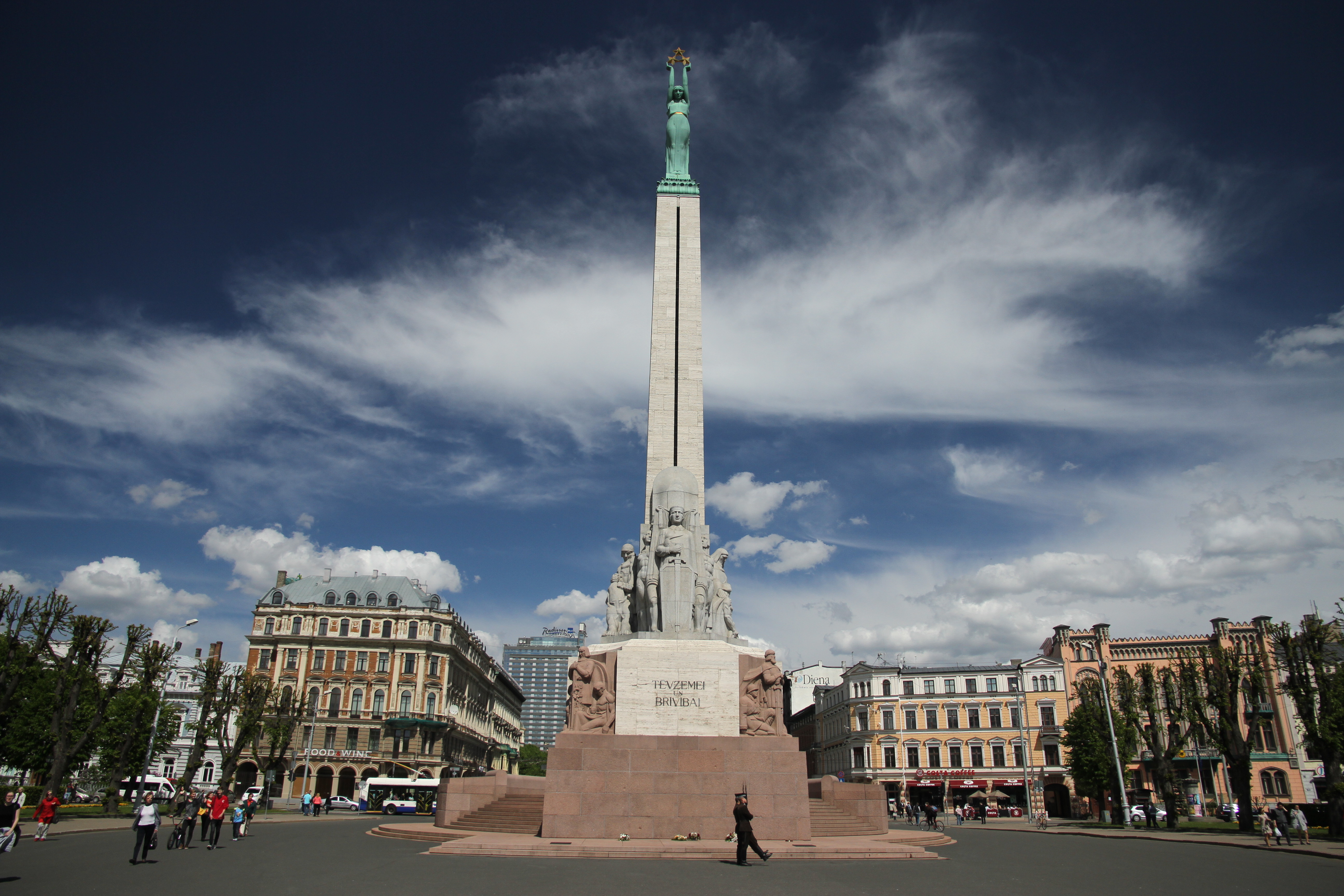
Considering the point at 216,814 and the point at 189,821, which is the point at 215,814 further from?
the point at 189,821

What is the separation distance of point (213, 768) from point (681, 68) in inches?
2768

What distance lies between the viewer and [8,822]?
13188 millimetres

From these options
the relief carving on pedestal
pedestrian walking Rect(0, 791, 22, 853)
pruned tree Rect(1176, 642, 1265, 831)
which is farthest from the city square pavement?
pruned tree Rect(1176, 642, 1265, 831)

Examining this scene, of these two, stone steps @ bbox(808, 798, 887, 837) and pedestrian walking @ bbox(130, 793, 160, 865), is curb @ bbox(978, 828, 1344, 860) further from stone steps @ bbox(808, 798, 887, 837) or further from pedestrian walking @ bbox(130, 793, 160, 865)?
pedestrian walking @ bbox(130, 793, 160, 865)

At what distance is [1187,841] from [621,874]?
2123 cm

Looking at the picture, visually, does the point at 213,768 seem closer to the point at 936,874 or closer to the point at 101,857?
the point at 101,857

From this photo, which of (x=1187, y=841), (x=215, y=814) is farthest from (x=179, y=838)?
(x=1187, y=841)

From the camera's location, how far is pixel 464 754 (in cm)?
7694

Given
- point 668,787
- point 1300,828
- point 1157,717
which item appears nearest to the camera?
point 668,787

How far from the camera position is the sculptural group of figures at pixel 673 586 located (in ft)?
64.3

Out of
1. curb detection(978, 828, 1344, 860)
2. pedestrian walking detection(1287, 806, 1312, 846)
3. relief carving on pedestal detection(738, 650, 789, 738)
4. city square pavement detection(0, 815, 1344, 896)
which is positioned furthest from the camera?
pedestrian walking detection(1287, 806, 1312, 846)

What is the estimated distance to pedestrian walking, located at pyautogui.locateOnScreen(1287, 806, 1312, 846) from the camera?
24234 millimetres

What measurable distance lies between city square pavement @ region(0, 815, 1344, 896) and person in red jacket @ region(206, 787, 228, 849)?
442 millimetres

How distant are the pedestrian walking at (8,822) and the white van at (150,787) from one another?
143 ft
